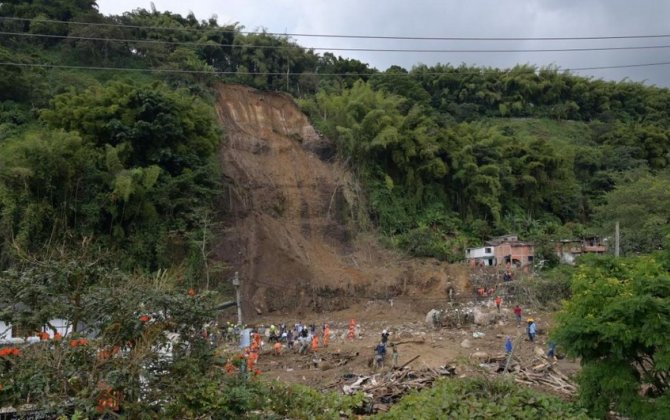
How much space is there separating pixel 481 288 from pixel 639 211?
1023 cm

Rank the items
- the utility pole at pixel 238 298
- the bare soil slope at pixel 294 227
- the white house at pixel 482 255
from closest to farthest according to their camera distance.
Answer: the utility pole at pixel 238 298, the bare soil slope at pixel 294 227, the white house at pixel 482 255

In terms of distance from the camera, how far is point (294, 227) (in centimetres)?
3016

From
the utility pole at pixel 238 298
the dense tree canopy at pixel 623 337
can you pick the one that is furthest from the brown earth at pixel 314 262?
the dense tree canopy at pixel 623 337

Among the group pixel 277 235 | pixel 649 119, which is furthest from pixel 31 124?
pixel 649 119

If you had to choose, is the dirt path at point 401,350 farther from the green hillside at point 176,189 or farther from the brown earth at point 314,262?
the green hillside at point 176,189

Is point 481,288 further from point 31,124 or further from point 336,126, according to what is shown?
point 31,124

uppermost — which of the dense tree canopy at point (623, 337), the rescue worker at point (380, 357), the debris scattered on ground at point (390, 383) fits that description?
the dense tree canopy at point (623, 337)

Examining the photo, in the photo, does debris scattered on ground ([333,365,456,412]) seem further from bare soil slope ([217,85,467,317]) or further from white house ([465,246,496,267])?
white house ([465,246,496,267])

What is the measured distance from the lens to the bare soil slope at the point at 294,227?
1019 inches

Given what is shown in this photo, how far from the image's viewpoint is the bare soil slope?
84.9 feet

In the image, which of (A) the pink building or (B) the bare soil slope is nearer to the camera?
(B) the bare soil slope

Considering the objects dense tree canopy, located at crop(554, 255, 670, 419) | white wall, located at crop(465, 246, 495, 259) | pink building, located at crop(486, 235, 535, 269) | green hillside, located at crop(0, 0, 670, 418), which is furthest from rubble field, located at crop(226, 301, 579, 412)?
white wall, located at crop(465, 246, 495, 259)

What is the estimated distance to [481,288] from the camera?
26.5 metres

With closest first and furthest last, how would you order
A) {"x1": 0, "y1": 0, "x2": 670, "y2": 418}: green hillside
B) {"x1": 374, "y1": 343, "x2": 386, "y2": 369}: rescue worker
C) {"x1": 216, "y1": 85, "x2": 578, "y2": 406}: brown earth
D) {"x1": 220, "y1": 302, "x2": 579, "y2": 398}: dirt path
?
{"x1": 0, "y1": 0, "x2": 670, "y2": 418}: green hillside
{"x1": 220, "y1": 302, "x2": 579, "y2": 398}: dirt path
{"x1": 374, "y1": 343, "x2": 386, "y2": 369}: rescue worker
{"x1": 216, "y1": 85, "x2": 578, "y2": 406}: brown earth
